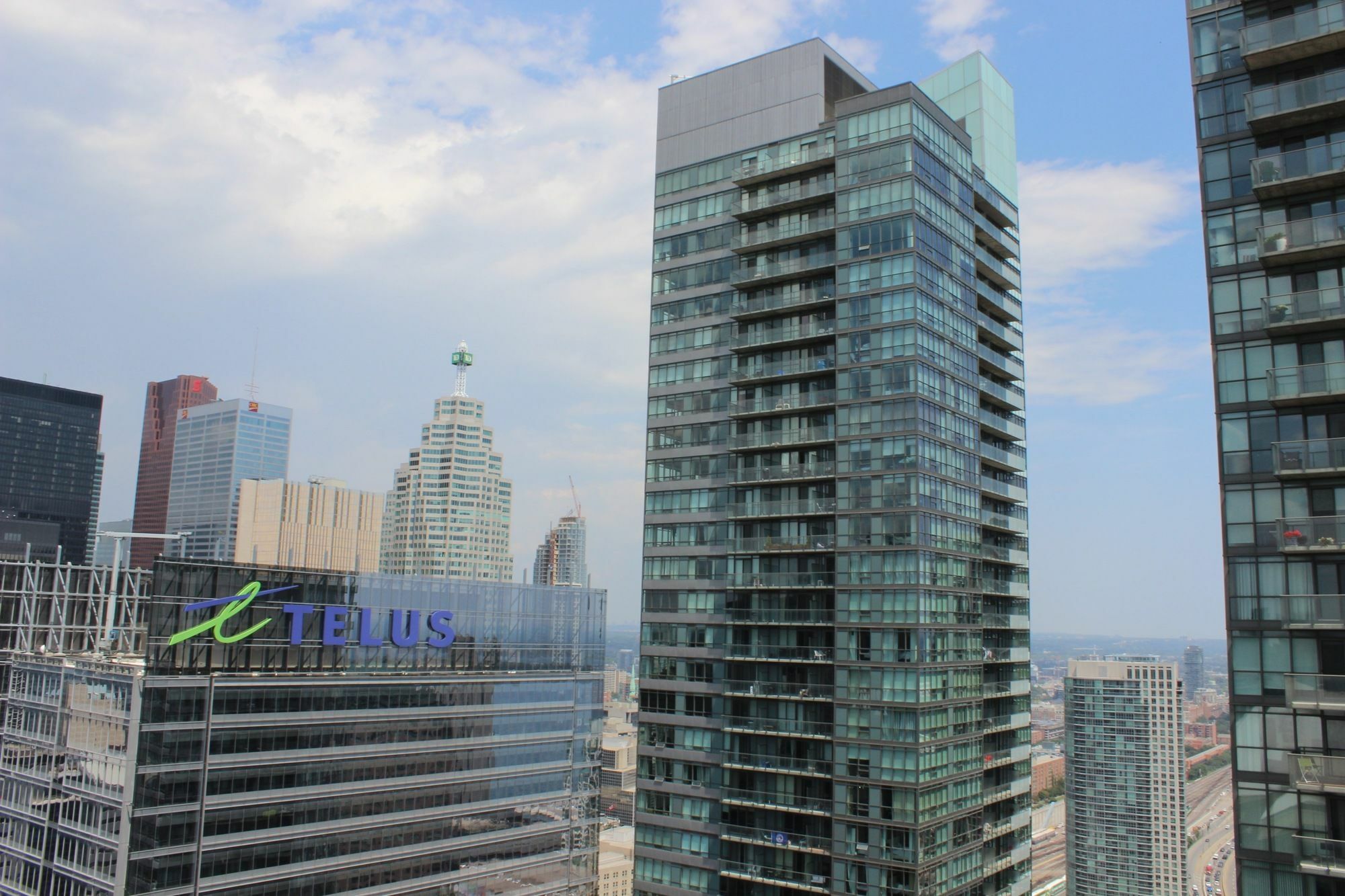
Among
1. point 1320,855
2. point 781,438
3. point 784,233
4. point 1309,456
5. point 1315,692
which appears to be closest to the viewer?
point 1320,855

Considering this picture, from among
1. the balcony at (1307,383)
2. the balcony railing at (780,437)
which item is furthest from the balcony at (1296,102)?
the balcony railing at (780,437)

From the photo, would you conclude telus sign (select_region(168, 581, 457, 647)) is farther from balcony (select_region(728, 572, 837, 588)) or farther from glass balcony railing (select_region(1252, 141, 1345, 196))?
glass balcony railing (select_region(1252, 141, 1345, 196))

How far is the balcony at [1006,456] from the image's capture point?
10312cm

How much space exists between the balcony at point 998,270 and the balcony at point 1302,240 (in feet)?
175

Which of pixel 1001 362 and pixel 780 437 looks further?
pixel 1001 362

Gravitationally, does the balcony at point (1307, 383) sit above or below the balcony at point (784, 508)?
above

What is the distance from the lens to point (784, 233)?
96.6 meters

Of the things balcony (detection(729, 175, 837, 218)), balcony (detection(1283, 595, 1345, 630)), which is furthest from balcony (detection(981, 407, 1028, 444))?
balcony (detection(1283, 595, 1345, 630))

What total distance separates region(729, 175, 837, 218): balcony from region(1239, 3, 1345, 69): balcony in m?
44.8

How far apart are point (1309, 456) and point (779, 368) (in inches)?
2134

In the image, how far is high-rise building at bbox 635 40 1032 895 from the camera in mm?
84562

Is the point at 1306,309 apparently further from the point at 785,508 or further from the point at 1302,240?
the point at 785,508

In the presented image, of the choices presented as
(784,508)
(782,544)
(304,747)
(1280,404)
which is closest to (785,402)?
(784,508)

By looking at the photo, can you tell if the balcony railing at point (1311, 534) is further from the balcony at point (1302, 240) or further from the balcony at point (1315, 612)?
the balcony at point (1302, 240)
